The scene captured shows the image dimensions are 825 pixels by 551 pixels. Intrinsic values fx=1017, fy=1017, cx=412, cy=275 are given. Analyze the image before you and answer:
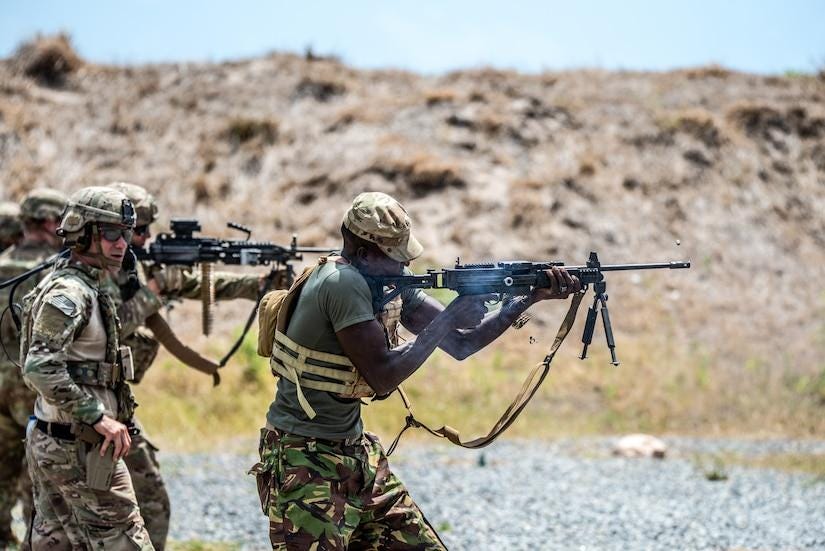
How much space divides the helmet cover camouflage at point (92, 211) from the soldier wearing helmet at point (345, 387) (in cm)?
106

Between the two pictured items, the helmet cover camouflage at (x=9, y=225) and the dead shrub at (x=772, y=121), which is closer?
the helmet cover camouflage at (x=9, y=225)

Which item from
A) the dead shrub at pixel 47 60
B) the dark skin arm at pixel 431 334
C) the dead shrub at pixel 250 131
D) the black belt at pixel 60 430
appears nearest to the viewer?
the dark skin arm at pixel 431 334

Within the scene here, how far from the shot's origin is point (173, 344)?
6.09m

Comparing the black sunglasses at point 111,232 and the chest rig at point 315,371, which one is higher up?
the black sunglasses at point 111,232

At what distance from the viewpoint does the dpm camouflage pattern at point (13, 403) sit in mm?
6035

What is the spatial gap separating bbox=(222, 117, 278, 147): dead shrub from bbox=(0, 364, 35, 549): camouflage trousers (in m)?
15.8

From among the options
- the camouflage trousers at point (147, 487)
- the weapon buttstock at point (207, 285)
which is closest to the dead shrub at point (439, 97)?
the weapon buttstock at point (207, 285)

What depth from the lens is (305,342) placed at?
3973 millimetres

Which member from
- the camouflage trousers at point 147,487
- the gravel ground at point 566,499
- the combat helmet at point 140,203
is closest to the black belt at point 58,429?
the camouflage trousers at point 147,487

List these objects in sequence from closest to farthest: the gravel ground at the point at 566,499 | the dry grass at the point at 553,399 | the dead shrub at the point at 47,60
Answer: the gravel ground at the point at 566,499, the dry grass at the point at 553,399, the dead shrub at the point at 47,60

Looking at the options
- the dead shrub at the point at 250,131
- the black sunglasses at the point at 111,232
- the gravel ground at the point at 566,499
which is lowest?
the gravel ground at the point at 566,499

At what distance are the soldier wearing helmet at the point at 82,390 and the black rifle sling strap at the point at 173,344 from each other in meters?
1.23

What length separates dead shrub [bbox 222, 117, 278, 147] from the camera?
71.5ft

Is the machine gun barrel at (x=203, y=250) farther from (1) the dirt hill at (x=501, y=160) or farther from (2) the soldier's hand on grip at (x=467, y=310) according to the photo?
(1) the dirt hill at (x=501, y=160)
